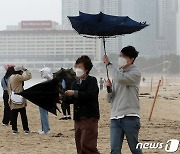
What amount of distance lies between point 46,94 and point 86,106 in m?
0.51

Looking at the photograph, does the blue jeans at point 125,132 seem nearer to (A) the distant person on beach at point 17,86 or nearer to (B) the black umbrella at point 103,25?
(B) the black umbrella at point 103,25

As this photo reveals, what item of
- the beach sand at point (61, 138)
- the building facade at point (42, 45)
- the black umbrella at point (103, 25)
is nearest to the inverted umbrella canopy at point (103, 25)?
the black umbrella at point (103, 25)

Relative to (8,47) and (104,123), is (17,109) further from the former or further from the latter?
(8,47)

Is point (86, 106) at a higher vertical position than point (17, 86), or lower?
higher

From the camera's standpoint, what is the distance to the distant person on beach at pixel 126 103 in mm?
5551

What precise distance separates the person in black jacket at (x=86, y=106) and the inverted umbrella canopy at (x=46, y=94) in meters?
0.23

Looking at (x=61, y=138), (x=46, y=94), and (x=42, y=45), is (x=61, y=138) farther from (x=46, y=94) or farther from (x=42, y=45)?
(x=42, y=45)

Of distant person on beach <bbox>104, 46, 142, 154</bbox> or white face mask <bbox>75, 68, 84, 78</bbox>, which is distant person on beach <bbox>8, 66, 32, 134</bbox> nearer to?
white face mask <bbox>75, 68, 84, 78</bbox>

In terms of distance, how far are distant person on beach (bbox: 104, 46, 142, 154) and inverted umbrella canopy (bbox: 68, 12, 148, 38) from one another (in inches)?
17.0

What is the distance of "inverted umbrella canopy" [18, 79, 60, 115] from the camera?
6.05 metres

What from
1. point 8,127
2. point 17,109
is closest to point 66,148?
point 17,109

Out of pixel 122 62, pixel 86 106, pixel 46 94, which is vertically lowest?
pixel 86 106

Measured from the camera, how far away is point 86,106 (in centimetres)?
596

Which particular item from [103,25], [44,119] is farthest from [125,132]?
[44,119]
